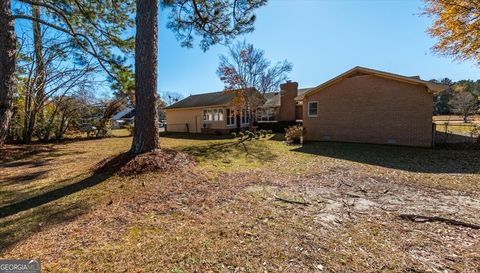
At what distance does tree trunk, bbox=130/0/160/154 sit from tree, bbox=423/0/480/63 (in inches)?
689

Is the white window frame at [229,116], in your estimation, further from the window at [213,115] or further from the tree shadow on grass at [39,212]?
the tree shadow on grass at [39,212]

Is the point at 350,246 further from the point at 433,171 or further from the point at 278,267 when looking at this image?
the point at 433,171

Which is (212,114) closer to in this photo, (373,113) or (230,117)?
(230,117)

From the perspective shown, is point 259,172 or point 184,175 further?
point 259,172

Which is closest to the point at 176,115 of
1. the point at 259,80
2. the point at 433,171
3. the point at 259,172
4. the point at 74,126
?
the point at 74,126

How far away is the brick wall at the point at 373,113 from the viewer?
11.5m

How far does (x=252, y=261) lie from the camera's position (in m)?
2.68

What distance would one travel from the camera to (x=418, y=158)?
9133 mm

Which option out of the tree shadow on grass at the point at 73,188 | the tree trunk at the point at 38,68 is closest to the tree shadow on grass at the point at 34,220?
the tree shadow on grass at the point at 73,188

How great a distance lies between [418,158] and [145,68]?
424 inches

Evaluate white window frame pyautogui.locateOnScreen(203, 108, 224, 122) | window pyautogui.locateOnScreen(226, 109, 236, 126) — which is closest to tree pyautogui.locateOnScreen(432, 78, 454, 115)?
window pyautogui.locateOnScreen(226, 109, 236, 126)

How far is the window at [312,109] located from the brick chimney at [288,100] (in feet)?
25.2

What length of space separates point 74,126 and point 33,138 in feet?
10.5

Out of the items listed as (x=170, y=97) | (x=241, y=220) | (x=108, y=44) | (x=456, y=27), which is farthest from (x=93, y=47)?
(x=170, y=97)
